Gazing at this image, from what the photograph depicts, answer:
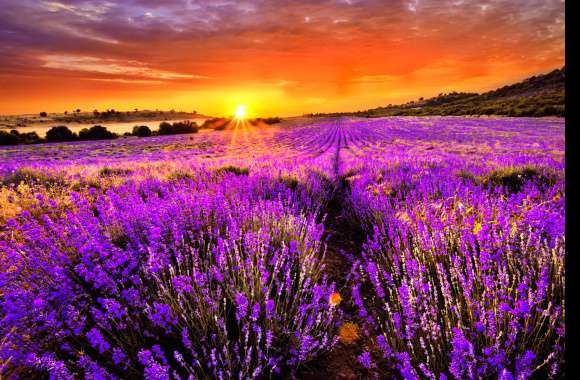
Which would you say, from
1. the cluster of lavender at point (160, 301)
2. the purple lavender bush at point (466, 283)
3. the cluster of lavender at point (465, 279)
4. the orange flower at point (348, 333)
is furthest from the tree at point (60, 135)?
the orange flower at point (348, 333)

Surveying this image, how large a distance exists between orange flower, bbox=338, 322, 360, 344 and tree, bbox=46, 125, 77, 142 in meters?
39.3

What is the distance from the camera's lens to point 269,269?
3.14 meters

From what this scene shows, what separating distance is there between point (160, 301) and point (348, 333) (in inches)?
60.1

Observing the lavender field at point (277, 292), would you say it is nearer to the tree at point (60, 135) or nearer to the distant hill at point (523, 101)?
the tree at point (60, 135)

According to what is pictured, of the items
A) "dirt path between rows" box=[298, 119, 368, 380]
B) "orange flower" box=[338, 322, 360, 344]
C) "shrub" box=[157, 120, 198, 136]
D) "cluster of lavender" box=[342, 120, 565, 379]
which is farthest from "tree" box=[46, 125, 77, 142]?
"orange flower" box=[338, 322, 360, 344]

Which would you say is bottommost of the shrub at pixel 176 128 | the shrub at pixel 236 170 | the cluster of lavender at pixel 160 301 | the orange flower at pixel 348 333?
the orange flower at pixel 348 333

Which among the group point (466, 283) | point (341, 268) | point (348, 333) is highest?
point (466, 283)

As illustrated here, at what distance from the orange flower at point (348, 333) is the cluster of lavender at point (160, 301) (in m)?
0.10

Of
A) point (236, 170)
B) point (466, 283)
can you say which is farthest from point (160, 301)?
point (236, 170)

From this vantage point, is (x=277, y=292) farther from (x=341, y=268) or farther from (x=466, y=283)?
(x=466, y=283)

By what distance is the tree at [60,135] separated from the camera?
33.5 meters

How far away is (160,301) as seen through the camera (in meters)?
2.68
